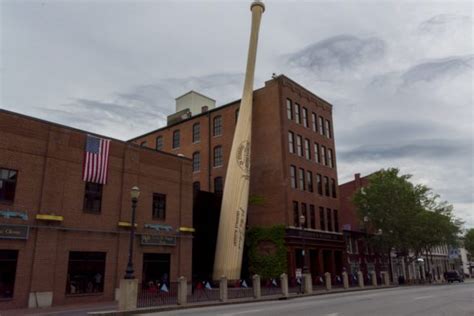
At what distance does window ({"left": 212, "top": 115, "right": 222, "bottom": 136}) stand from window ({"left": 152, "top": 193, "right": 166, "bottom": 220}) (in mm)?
18188

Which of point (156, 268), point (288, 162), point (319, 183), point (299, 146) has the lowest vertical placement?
point (156, 268)

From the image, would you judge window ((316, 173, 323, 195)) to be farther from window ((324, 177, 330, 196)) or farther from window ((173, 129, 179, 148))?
window ((173, 129, 179, 148))

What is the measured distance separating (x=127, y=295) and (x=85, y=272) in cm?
619

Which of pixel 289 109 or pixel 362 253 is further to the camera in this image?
pixel 362 253

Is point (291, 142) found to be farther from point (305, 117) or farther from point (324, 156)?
point (324, 156)

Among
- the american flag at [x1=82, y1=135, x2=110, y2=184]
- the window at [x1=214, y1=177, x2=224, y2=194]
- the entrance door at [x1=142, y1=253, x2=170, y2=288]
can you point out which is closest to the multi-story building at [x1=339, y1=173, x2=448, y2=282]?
the window at [x1=214, y1=177, x2=224, y2=194]

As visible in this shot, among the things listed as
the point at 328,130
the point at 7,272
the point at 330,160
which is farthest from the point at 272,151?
the point at 7,272

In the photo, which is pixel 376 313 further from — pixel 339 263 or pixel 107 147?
pixel 339 263

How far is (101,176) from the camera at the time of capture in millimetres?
24594

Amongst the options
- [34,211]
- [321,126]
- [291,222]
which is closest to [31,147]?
[34,211]

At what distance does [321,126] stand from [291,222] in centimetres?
1441

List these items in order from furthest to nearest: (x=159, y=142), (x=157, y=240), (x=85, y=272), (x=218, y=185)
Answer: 1. (x=159, y=142)
2. (x=218, y=185)
3. (x=157, y=240)
4. (x=85, y=272)

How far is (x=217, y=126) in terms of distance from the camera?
151 ft

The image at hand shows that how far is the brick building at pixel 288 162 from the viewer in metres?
38.8
